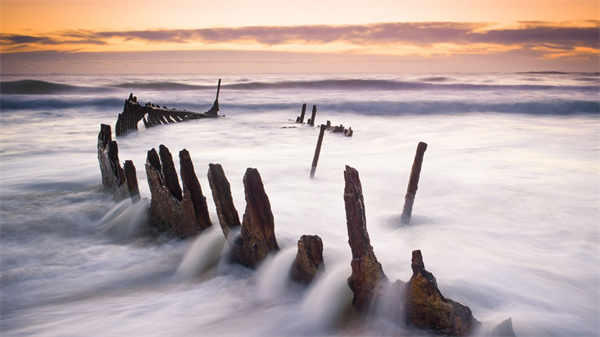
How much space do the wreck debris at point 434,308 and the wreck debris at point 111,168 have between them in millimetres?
5345

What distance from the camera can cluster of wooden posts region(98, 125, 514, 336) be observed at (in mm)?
3570

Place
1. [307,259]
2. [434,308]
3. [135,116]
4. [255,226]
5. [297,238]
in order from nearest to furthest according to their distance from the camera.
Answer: [434,308] < [307,259] < [255,226] < [297,238] < [135,116]

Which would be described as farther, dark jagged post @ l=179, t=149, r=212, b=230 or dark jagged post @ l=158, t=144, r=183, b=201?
dark jagged post @ l=158, t=144, r=183, b=201

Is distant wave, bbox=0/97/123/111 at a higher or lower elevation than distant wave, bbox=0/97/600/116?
higher

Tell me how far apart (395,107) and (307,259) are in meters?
32.8

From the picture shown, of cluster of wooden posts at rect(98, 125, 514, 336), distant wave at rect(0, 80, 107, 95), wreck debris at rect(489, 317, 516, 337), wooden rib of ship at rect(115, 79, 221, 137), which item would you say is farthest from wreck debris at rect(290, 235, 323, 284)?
distant wave at rect(0, 80, 107, 95)

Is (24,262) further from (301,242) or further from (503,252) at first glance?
(503,252)

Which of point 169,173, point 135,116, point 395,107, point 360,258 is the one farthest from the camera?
point 395,107

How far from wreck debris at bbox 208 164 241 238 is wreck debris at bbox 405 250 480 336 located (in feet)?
7.79

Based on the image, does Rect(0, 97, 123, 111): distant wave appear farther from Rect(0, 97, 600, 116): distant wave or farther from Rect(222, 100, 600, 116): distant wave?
Rect(222, 100, 600, 116): distant wave

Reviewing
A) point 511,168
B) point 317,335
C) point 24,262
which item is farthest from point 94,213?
point 511,168

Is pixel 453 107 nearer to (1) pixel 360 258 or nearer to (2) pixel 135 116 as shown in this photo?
(2) pixel 135 116

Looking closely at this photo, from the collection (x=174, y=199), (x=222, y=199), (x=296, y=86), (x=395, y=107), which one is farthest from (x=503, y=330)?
(x=296, y=86)

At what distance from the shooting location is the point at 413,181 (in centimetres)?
718
